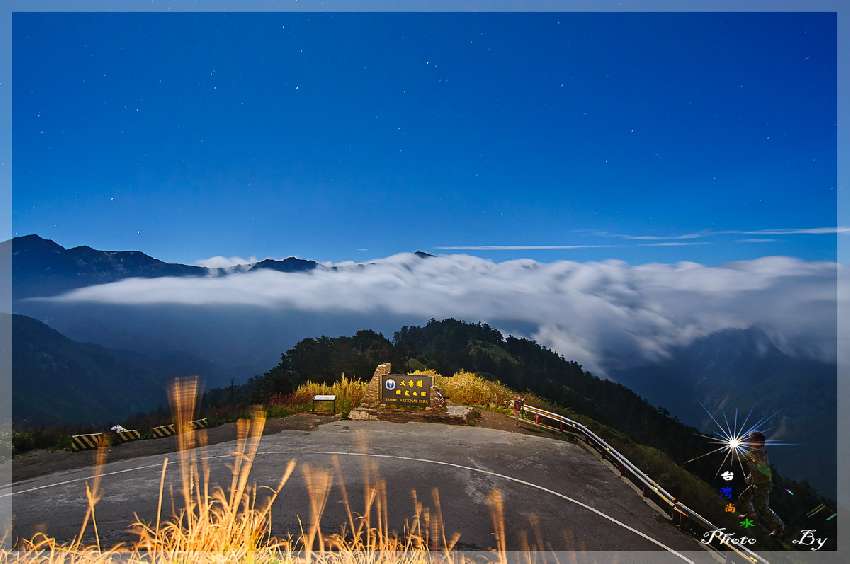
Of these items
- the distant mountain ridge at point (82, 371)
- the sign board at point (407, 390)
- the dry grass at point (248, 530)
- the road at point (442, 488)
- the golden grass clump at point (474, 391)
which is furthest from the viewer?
the distant mountain ridge at point (82, 371)

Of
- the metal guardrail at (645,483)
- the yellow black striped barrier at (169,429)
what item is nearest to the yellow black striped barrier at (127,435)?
Result: the yellow black striped barrier at (169,429)

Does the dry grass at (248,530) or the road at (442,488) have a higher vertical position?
the dry grass at (248,530)

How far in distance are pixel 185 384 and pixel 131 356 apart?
285 feet

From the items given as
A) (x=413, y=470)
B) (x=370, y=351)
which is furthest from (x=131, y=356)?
(x=413, y=470)

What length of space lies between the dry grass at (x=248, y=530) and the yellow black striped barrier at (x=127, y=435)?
5.61ft

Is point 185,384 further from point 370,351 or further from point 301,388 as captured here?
point 370,351

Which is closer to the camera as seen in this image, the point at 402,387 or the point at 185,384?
the point at 402,387

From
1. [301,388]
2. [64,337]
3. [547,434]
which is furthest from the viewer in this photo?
[64,337]

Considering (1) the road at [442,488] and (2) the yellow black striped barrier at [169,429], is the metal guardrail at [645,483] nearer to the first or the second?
(1) the road at [442,488]

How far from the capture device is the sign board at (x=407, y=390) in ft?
84.2

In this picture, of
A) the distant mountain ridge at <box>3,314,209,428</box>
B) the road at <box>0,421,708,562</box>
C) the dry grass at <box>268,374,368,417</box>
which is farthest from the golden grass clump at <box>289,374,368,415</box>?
the distant mountain ridge at <box>3,314,209,428</box>

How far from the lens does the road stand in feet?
40.0

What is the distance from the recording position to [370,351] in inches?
1507

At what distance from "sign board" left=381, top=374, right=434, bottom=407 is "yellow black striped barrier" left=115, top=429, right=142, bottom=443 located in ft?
34.2
